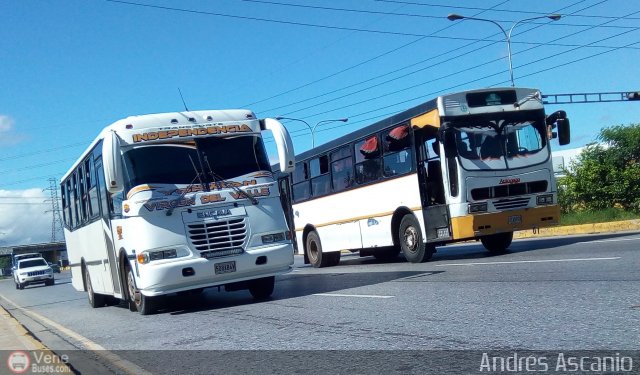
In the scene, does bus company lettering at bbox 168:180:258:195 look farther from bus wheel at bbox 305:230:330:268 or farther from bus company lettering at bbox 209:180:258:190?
bus wheel at bbox 305:230:330:268

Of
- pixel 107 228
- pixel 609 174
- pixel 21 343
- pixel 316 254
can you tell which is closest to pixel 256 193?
pixel 107 228

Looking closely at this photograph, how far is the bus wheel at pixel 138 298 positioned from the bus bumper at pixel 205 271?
0.58 m

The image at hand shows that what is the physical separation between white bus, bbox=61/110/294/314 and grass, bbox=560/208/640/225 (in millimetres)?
17568

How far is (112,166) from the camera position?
→ 11.4 metres

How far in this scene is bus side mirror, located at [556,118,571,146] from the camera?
15930mm

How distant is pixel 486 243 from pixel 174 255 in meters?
9.52

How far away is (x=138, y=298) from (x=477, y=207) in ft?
24.4

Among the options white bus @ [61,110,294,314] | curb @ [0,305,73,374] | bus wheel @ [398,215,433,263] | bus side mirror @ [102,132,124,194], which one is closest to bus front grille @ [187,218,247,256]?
white bus @ [61,110,294,314]

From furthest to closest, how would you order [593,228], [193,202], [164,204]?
[593,228] → [193,202] → [164,204]

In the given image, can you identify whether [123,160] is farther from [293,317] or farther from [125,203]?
[293,317]

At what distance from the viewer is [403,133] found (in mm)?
16906

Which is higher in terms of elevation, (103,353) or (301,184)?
(301,184)

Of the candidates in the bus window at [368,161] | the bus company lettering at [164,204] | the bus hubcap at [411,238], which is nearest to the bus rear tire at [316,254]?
the bus window at [368,161]

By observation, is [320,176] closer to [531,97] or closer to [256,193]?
[531,97]
